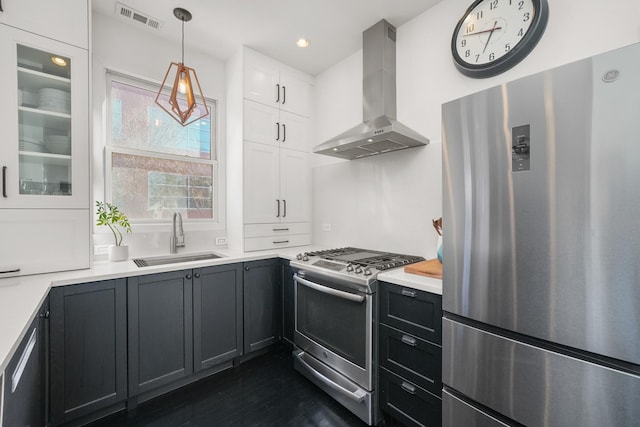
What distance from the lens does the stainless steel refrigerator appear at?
81 centimetres

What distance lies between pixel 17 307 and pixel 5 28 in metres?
1.60

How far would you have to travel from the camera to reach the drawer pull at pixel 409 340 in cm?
142

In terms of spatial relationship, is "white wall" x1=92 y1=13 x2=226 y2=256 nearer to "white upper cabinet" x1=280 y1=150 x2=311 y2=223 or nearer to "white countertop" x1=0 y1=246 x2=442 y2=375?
"white countertop" x1=0 y1=246 x2=442 y2=375

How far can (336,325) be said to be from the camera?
5.94ft

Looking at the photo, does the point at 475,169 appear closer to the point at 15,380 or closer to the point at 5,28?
the point at 15,380

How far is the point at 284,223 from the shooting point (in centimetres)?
283

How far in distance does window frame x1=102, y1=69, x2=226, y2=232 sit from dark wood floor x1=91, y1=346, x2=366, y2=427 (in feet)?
4.45

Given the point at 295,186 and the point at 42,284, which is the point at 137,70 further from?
the point at 42,284

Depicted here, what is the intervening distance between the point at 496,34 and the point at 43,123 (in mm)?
2930

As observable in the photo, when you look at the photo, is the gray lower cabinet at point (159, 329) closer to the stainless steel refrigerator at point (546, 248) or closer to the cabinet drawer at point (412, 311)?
the cabinet drawer at point (412, 311)

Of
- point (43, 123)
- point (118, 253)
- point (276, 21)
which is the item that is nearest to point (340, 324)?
point (118, 253)

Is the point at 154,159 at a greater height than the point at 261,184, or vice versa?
the point at 154,159

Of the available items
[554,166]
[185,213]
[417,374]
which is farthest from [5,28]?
[417,374]

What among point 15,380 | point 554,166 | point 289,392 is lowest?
point 289,392
